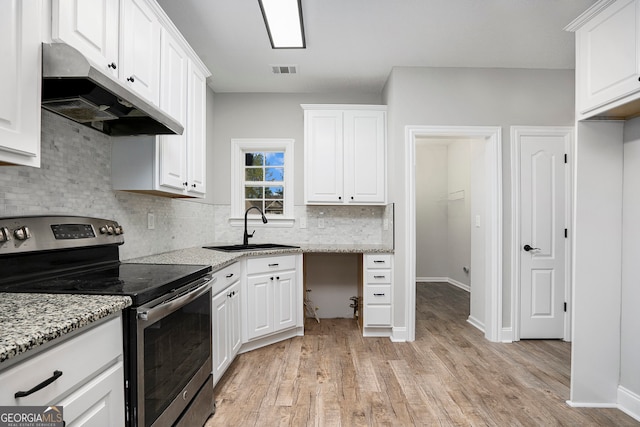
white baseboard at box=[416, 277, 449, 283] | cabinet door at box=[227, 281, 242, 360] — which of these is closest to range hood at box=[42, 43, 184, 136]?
cabinet door at box=[227, 281, 242, 360]

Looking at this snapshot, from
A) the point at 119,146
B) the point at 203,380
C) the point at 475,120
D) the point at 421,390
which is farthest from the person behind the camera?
the point at 475,120

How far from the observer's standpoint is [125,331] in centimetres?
118

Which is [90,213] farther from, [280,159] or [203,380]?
[280,159]

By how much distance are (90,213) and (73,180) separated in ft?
0.68

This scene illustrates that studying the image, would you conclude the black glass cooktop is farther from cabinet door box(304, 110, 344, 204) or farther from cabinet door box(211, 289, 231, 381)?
cabinet door box(304, 110, 344, 204)

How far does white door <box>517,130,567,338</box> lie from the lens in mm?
3279

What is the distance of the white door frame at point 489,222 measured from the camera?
3.25 m

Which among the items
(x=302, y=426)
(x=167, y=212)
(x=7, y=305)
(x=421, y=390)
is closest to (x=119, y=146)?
(x=167, y=212)

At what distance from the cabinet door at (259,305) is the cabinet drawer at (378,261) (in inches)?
38.2

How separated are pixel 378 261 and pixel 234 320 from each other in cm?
152

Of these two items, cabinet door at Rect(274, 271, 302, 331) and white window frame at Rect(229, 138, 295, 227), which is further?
white window frame at Rect(229, 138, 295, 227)

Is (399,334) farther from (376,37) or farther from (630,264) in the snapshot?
(376,37)

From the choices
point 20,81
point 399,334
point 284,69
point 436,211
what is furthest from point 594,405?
point 436,211

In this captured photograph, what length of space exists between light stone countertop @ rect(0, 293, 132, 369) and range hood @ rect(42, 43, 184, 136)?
0.77 metres
